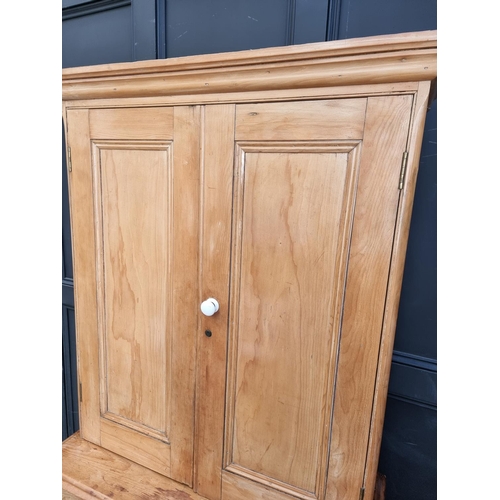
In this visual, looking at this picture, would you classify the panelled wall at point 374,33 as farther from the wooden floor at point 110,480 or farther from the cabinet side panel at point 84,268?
the wooden floor at point 110,480

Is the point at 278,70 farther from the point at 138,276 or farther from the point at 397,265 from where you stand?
the point at 138,276

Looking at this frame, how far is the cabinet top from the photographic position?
23.5 inches

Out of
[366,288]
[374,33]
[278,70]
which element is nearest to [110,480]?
[366,288]

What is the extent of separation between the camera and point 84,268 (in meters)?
1.00

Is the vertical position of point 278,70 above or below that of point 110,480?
above

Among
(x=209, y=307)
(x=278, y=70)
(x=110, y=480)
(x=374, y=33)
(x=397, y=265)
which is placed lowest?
(x=110, y=480)

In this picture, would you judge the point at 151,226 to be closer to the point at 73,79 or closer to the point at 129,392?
the point at 73,79

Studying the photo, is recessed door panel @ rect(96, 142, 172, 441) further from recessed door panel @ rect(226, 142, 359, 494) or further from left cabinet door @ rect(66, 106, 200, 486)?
recessed door panel @ rect(226, 142, 359, 494)

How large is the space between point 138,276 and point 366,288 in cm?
62

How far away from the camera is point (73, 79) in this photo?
0.87 metres

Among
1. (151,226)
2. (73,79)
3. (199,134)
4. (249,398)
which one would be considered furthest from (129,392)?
(73,79)

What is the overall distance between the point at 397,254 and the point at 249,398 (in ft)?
1.72

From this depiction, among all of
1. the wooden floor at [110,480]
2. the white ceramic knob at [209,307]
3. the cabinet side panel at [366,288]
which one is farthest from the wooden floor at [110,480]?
the white ceramic knob at [209,307]

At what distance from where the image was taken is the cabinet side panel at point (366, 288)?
0.65m
